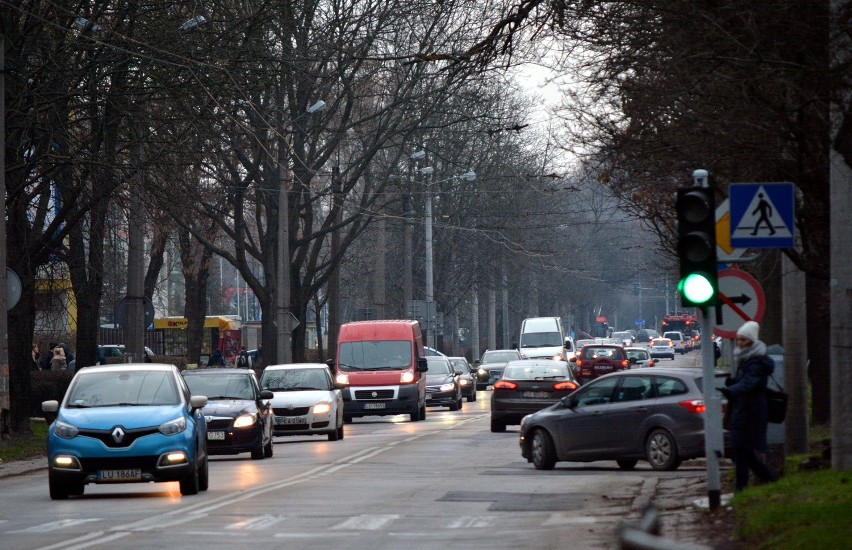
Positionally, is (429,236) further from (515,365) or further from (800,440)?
(800,440)

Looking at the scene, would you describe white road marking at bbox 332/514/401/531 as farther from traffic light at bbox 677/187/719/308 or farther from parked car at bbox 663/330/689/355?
parked car at bbox 663/330/689/355

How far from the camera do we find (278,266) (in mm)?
43125

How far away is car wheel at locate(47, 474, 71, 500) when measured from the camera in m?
17.8

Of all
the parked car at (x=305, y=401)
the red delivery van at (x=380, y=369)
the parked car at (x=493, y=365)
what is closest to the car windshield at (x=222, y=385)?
the parked car at (x=305, y=401)

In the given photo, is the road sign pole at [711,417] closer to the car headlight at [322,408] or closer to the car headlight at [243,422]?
the car headlight at [243,422]

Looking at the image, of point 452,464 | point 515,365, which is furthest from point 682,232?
point 515,365

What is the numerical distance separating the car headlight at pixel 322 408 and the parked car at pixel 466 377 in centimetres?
2191

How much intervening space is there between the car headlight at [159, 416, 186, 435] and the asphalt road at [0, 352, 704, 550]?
74cm

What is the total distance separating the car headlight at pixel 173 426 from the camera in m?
17.8

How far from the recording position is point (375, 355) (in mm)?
39906

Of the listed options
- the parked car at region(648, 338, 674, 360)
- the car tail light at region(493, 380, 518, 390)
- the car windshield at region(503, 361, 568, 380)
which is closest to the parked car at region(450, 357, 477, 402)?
the car windshield at region(503, 361, 568, 380)

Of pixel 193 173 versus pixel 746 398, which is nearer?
pixel 746 398

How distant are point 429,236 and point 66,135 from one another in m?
42.3

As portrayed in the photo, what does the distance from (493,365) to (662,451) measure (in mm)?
40019
